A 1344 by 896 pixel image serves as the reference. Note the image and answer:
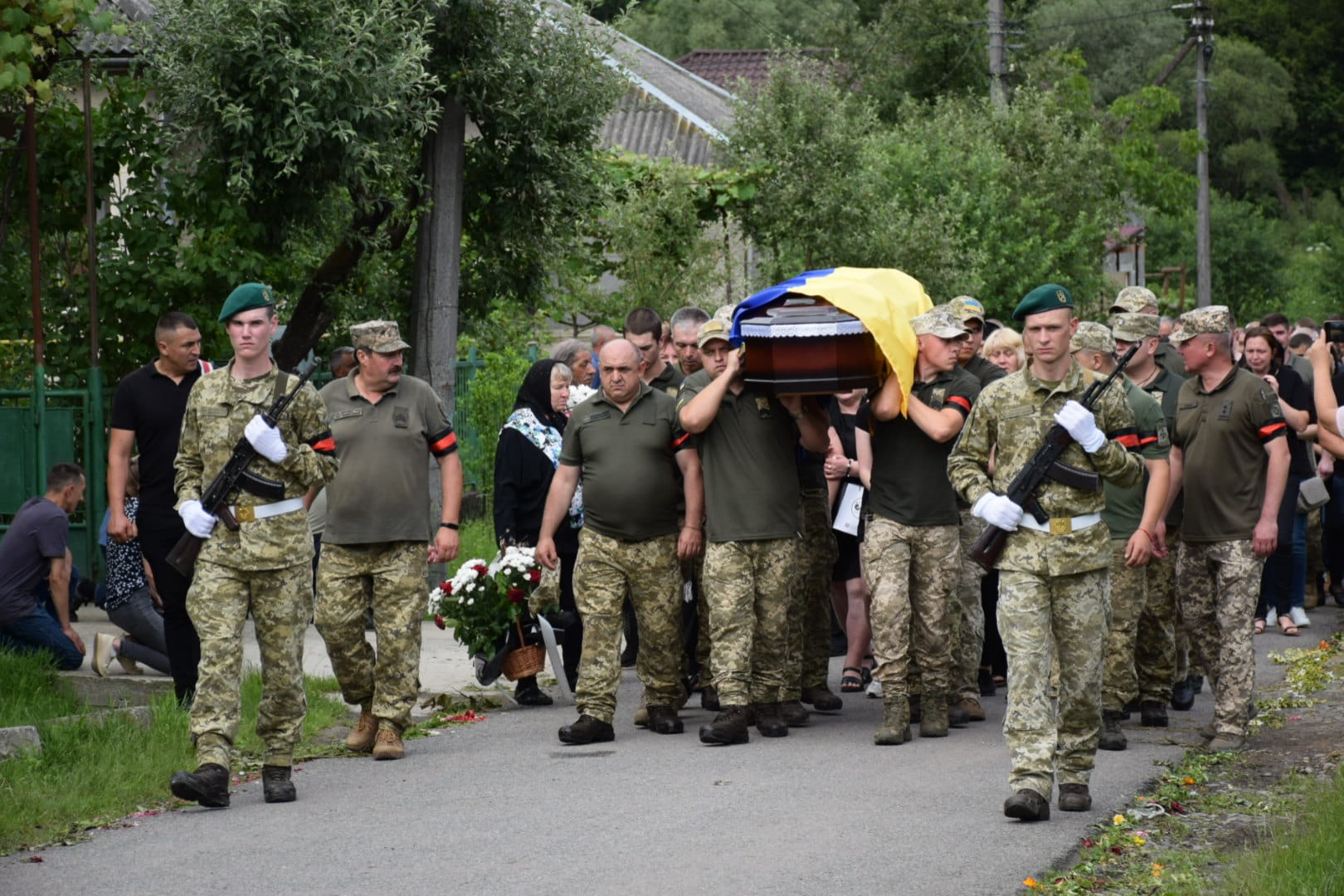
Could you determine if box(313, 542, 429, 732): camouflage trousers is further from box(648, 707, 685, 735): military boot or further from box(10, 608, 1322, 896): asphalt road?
box(648, 707, 685, 735): military boot

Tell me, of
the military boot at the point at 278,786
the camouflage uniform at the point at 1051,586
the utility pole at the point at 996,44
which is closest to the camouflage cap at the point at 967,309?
the camouflage uniform at the point at 1051,586

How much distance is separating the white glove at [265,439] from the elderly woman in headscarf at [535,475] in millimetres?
2659

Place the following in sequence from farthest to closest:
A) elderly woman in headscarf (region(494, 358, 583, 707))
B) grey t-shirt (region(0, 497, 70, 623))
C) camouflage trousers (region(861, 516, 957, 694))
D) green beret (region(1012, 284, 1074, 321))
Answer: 1. grey t-shirt (region(0, 497, 70, 623))
2. elderly woman in headscarf (region(494, 358, 583, 707))
3. camouflage trousers (region(861, 516, 957, 694))
4. green beret (region(1012, 284, 1074, 321))

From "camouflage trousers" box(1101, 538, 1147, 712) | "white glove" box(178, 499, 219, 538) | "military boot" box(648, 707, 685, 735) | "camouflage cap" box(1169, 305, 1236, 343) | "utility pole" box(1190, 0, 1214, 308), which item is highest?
"utility pole" box(1190, 0, 1214, 308)

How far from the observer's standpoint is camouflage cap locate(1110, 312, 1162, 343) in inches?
399

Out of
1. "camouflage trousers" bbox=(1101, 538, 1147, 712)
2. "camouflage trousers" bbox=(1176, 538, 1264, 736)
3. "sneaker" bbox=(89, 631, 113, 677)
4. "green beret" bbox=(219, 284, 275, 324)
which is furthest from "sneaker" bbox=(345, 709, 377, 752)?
"camouflage trousers" bbox=(1176, 538, 1264, 736)

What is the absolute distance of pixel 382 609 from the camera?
937 cm

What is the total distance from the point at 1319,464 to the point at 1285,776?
715 centimetres

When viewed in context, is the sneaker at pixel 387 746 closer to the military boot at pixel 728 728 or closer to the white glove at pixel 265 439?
the military boot at pixel 728 728

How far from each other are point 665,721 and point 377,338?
260cm

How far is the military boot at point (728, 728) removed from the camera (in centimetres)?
953

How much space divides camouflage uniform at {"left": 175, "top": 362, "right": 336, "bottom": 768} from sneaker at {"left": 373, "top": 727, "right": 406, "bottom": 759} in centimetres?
82

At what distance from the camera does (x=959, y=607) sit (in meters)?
10.2

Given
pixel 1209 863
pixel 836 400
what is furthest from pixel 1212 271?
pixel 1209 863
